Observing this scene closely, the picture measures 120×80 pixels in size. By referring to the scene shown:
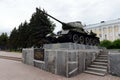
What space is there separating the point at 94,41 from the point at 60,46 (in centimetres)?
486

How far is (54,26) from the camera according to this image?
2988cm

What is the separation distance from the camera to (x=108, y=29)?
151 feet

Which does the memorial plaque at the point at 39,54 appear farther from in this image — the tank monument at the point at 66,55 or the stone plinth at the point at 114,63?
the stone plinth at the point at 114,63

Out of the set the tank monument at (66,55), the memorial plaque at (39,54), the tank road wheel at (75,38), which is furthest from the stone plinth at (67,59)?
the tank road wheel at (75,38)

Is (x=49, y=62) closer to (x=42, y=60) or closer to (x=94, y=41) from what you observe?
(x=42, y=60)

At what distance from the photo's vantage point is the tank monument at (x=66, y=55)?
922 cm

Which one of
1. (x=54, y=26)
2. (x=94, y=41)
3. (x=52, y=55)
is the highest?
(x=54, y=26)

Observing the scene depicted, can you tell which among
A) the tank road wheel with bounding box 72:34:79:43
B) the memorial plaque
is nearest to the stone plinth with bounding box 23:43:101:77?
the memorial plaque

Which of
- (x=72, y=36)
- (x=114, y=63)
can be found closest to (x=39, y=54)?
(x=72, y=36)

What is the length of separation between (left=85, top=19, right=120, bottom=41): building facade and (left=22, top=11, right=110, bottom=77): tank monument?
33045mm

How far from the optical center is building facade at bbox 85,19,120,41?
44144 millimetres

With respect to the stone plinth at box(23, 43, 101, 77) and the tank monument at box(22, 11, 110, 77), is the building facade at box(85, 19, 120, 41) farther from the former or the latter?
the stone plinth at box(23, 43, 101, 77)

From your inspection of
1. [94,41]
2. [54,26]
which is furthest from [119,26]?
[94,41]

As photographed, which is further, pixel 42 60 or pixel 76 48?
pixel 42 60
